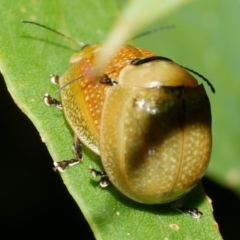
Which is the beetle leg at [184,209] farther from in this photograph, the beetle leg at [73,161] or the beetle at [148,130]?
the beetle leg at [73,161]

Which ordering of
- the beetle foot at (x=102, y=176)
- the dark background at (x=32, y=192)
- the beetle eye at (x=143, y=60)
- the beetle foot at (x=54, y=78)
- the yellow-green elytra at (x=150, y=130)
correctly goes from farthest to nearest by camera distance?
the dark background at (x=32, y=192) < the beetle foot at (x=54, y=78) < the beetle eye at (x=143, y=60) < the beetle foot at (x=102, y=176) < the yellow-green elytra at (x=150, y=130)

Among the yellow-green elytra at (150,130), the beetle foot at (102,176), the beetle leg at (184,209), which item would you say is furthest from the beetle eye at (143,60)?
the beetle leg at (184,209)

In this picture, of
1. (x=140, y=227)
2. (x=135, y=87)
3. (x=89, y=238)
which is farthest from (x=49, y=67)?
(x=89, y=238)

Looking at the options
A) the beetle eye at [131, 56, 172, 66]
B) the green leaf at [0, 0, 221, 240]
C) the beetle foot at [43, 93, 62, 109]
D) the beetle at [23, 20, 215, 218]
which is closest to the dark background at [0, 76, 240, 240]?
the green leaf at [0, 0, 221, 240]

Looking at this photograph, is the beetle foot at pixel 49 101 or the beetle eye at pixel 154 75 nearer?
the beetle eye at pixel 154 75

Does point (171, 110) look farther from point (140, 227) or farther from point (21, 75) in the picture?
point (21, 75)

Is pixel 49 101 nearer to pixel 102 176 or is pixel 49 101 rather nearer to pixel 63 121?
pixel 63 121

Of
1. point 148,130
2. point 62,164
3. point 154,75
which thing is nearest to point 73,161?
point 62,164

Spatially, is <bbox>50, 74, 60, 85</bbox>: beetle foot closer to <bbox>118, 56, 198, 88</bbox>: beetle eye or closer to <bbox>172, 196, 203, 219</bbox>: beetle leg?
<bbox>118, 56, 198, 88</bbox>: beetle eye

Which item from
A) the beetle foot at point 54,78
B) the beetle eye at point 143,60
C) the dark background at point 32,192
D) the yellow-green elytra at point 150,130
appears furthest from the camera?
the dark background at point 32,192
